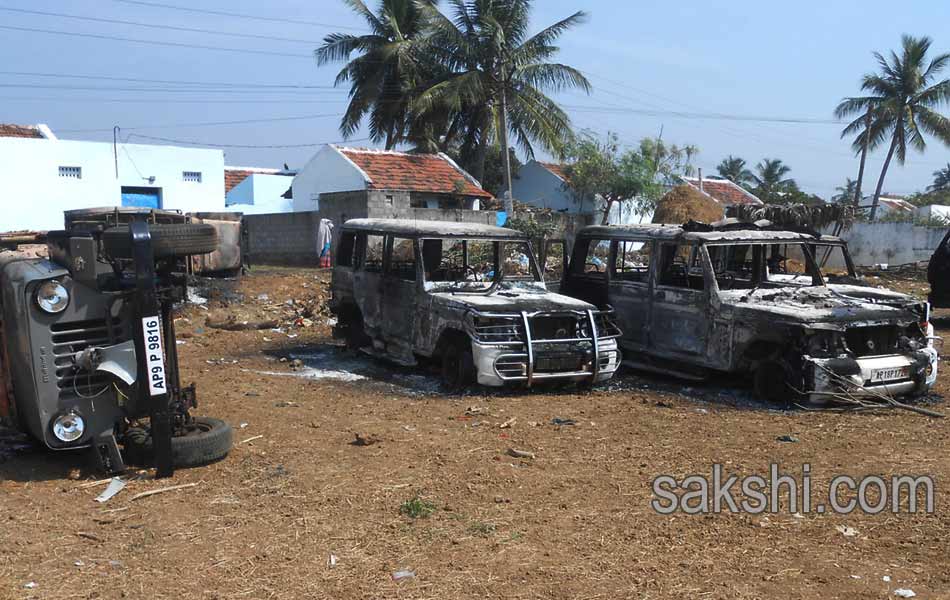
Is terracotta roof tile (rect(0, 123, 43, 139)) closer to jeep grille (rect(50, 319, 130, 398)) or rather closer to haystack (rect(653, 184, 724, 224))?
haystack (rect(653, 184, 724, 224))

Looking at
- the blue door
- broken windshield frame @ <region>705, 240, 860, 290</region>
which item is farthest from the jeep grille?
the blue door

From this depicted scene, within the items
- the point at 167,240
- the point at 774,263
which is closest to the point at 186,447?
the point at 167,240

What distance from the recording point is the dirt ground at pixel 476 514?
3826mm

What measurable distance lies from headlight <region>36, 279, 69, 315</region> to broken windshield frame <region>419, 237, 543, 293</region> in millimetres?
4327

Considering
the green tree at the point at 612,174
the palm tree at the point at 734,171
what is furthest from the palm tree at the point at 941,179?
the green tree at the point at 612,174

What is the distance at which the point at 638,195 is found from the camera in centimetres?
3325

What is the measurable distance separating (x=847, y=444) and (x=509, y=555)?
10.8 feet

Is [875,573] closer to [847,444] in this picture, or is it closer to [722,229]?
[847,444]

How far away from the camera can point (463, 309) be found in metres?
8.16

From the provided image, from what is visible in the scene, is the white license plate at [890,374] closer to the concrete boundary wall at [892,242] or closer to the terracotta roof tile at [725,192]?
the concrete boundary wall at [892,242]

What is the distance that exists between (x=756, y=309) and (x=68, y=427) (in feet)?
19.4

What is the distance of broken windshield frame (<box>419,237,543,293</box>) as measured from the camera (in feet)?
29.6

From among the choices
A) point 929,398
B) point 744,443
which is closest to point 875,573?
point 744,443

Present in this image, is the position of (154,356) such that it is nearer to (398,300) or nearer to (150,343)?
(150,343)
